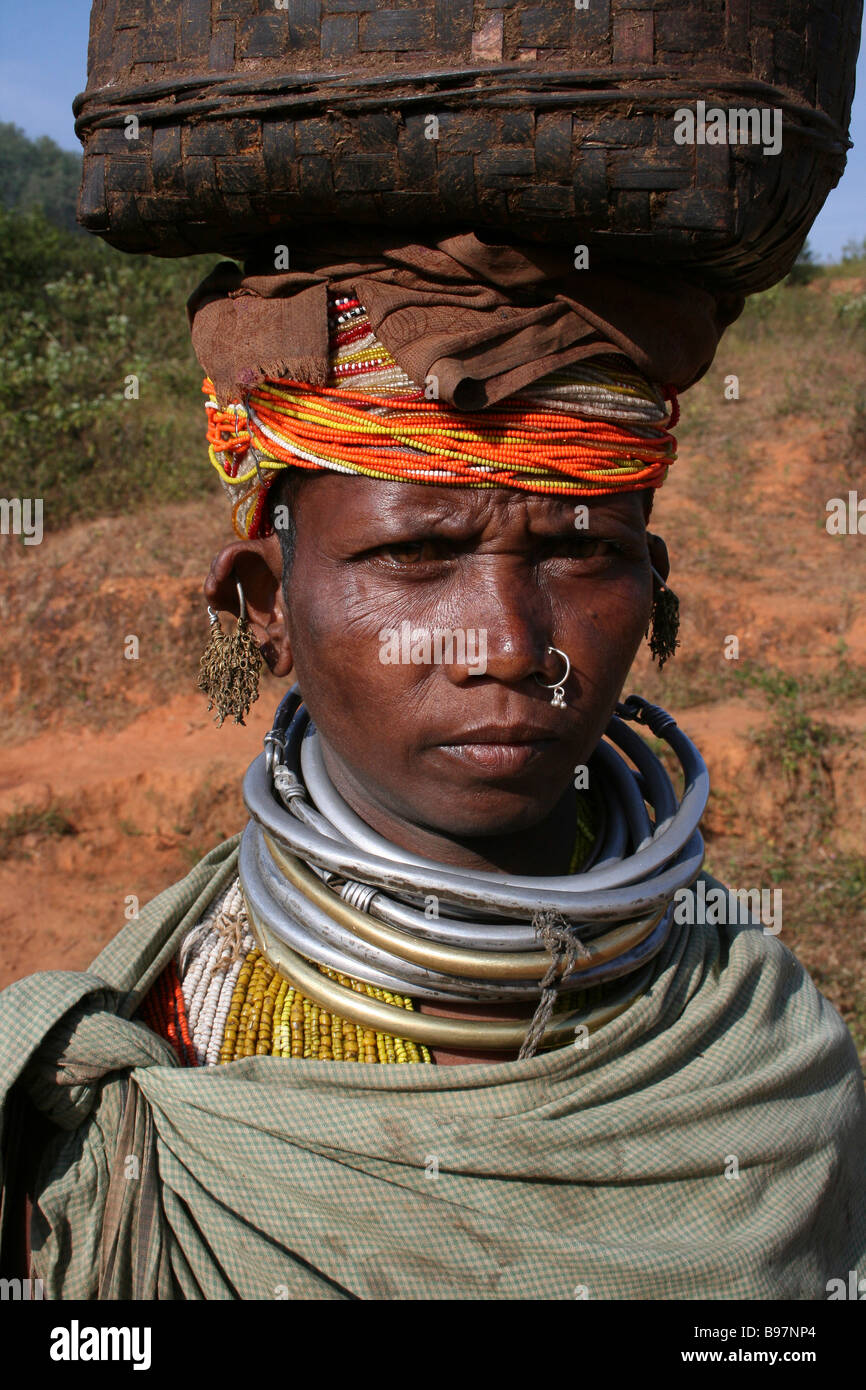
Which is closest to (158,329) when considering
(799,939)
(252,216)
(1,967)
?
(1,967)

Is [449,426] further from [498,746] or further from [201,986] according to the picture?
[201,986]

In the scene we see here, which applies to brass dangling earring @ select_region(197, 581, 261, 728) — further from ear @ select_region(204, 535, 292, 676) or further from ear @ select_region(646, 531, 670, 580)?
ear @ select_region(646, 531, 670, 580)

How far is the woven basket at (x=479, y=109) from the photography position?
1.35 m

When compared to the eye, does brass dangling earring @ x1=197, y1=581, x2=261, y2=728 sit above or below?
below

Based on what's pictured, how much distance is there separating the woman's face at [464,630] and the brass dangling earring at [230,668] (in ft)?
0.93

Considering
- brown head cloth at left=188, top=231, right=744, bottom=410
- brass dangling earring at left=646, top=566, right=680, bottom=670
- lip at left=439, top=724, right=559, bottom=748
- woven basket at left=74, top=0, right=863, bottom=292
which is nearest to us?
woven basket at left=74, top=0, right=863, bottom=292

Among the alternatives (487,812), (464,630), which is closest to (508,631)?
(464,630)

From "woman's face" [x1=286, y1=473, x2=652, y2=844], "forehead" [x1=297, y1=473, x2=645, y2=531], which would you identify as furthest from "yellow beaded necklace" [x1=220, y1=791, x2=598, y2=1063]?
"forehead" [x1=297, y1=473, x2=645, y2=531]

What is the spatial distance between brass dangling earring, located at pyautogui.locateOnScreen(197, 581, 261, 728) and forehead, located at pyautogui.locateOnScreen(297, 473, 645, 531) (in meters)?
0.44

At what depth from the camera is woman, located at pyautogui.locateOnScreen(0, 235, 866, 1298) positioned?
159 cm

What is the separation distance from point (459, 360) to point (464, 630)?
14.2 inches

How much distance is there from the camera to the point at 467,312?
156 centimetres

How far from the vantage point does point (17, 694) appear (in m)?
7.41

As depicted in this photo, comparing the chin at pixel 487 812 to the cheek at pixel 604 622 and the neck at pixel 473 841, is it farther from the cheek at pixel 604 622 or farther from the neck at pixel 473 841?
the cheek at pixel 604 622
